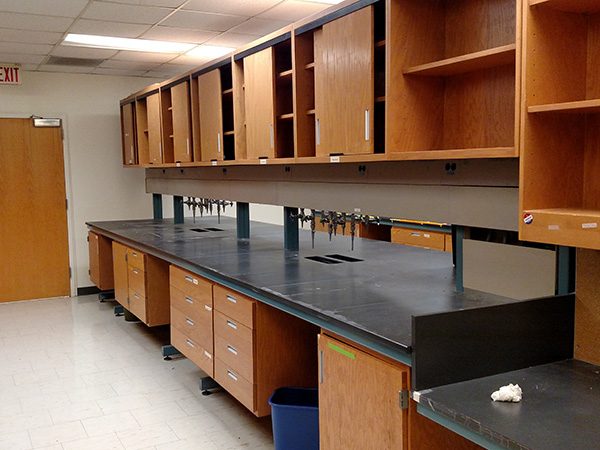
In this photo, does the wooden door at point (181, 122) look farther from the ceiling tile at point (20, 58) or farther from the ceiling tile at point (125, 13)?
the ceiling tile at point (20, 58)

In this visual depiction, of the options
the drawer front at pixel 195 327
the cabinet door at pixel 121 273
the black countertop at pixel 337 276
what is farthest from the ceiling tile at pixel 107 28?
the drawer front at pixel 195 327

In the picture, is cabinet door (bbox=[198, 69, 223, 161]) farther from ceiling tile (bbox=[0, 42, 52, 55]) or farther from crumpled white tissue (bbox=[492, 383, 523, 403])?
crumpled white tissue (bbox=[492, 383, 523, 403])

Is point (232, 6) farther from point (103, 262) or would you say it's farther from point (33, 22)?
point (103, 262)

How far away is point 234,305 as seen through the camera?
316cm

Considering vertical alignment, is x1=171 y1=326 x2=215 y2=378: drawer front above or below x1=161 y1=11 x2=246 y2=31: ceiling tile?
below

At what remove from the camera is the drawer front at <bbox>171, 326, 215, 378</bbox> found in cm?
358

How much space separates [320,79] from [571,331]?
180cm

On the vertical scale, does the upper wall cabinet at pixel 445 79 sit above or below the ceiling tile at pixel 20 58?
below

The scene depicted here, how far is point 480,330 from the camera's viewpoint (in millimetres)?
1908

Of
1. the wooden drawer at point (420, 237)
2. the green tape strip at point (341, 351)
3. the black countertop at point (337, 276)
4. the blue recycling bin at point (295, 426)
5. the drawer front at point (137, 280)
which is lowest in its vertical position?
the blue recycling bin at point (295, 426)

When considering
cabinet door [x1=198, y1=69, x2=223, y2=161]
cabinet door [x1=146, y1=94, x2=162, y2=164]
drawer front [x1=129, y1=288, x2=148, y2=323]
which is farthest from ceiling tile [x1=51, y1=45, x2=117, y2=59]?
drawer front [x1=129, y1=288, x2=148, y2=323]

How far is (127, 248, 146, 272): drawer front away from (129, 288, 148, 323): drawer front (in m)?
0.24

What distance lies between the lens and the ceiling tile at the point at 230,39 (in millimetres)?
5047

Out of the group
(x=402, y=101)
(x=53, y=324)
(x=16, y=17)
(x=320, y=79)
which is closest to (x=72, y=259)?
(x=53, y=324)
